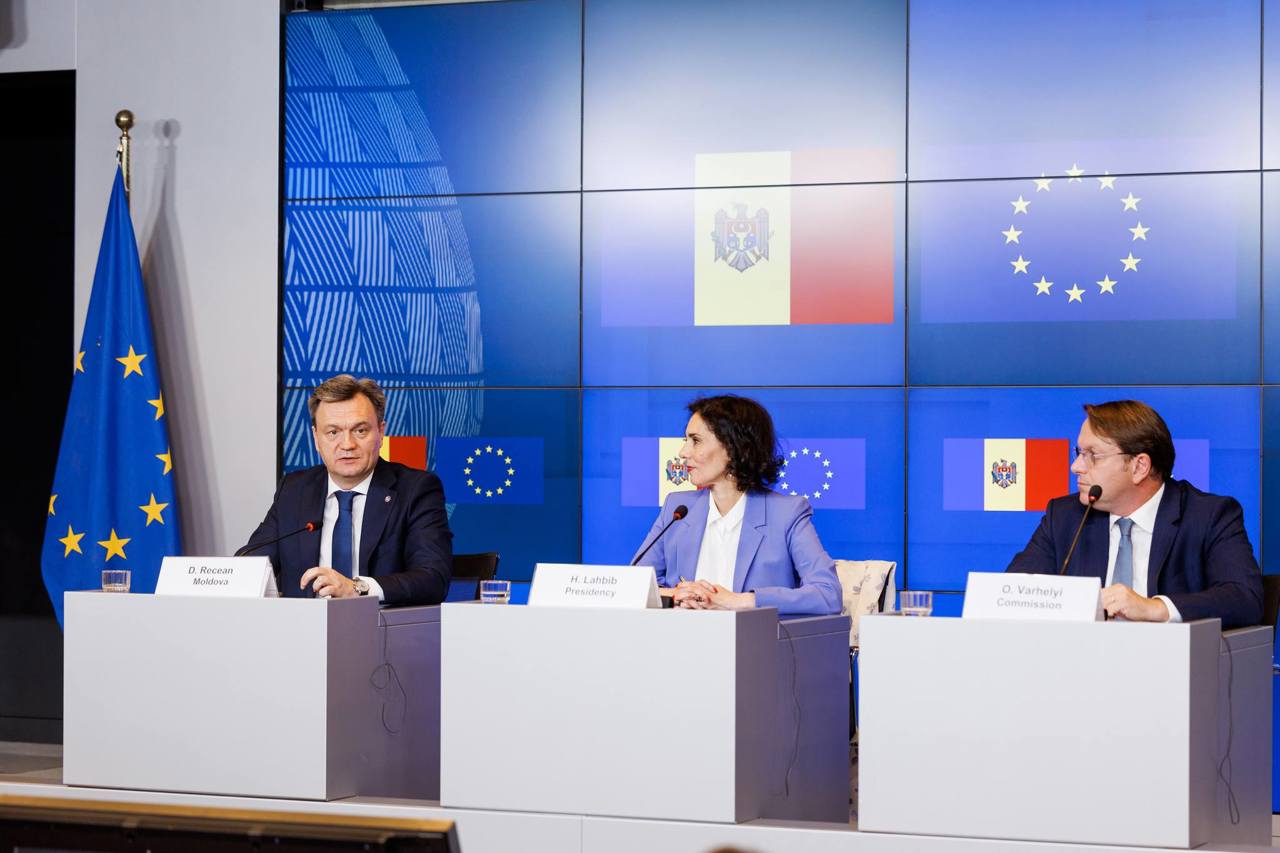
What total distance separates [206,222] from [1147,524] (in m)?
3.48

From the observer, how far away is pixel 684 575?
364 cm

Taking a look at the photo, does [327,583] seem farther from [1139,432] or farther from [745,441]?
Result: [1139,432]

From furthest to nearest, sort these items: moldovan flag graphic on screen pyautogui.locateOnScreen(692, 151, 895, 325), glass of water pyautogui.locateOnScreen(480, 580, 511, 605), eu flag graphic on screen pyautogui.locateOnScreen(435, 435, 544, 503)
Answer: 1. eu flag graphic on screen pyautogui.locateOnScreen(435, 435, 544, 503)
2. moldovan flag graphic on screen pyautogui.locateOnScreen(692, 151, 895, 325)
3. glass of water pyautogui.locateOnScreen(480, 580, 511, 605)

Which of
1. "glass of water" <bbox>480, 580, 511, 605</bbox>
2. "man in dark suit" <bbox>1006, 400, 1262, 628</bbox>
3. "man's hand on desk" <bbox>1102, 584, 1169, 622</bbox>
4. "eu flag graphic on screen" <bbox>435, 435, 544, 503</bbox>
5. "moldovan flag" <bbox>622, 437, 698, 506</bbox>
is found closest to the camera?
"man's hand on desk" <bbox>1102, 584, 1169, 622</bbox>

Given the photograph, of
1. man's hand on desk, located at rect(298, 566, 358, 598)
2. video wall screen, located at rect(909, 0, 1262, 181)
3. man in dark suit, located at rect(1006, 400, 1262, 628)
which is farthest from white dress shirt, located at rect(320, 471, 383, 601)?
video wall screen, located at rect(909, 0, 1262, 181)

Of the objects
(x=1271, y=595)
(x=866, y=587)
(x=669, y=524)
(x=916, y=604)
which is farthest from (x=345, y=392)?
(x=1271, y=595)

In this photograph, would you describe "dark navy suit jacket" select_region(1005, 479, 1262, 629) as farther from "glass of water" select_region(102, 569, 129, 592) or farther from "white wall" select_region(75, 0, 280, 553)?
"white wall" select_region(75, 0, 280, 553)

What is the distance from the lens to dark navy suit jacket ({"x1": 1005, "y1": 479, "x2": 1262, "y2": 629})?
10.0ft

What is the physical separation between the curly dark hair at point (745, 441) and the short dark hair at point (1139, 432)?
2.68 ft

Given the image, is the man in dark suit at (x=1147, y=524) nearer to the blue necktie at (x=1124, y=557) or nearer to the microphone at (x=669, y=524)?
the blue necktie at (x=1124, y=557)

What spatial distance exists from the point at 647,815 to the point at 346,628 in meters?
0.74

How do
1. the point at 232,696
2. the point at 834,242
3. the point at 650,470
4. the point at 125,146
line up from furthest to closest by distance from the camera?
the point at 125,146 → the point at 650,470 → the point at 834,242 → the point at 232,696

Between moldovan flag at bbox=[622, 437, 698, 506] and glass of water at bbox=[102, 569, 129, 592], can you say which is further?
moldovan flag at bbox=[622, 437, 698, 506]

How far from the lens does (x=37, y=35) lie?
5309 millimetres
